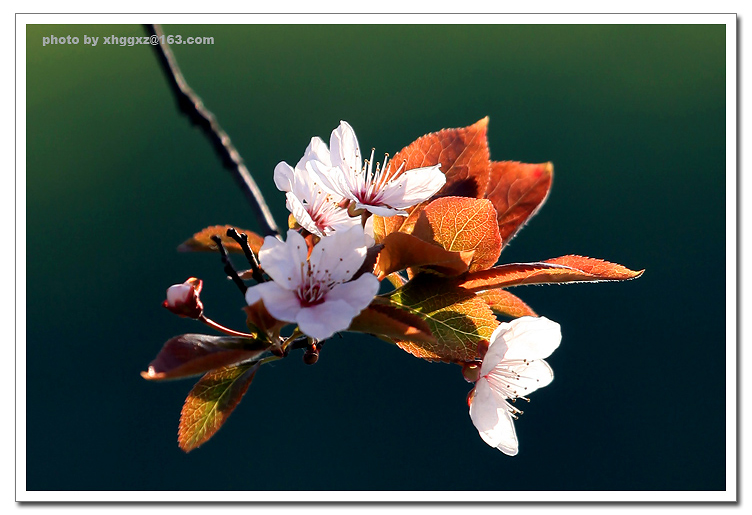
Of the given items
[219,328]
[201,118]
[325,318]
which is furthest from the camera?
[201,118]

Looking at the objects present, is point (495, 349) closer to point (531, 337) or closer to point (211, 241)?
point (531, 337)

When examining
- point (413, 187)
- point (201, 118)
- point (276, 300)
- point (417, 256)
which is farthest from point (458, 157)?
point (201, 118)

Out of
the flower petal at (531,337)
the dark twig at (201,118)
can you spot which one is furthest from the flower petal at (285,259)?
the dark twig at (201,118)

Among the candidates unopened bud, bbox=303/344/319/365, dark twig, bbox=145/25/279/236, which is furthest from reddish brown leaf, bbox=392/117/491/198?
dark twig, bbox=145/25/279/236

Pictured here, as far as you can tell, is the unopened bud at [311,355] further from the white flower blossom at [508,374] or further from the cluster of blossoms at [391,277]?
the white flower blossom at [508,374]
